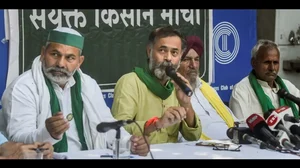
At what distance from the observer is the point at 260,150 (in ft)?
12.9

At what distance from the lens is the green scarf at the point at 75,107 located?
4.21 metres

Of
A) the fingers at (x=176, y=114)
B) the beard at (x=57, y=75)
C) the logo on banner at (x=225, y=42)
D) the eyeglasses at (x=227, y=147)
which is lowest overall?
the eyeglasses at (x=227, y=147)

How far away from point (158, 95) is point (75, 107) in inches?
24.9

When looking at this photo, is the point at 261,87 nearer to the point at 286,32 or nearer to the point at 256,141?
the point at 286,32

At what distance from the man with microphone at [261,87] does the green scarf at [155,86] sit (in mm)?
995

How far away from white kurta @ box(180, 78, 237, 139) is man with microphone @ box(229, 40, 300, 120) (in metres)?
0.26

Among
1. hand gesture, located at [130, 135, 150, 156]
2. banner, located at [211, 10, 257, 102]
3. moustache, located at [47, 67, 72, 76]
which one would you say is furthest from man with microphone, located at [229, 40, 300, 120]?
hand gesture, located at [130, 135, 150, 156]

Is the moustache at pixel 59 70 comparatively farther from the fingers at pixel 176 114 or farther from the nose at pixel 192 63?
the nose at pixel 192 63

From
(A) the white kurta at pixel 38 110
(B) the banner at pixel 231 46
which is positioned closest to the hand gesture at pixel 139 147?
(A) the white kurta at pixel 38 110

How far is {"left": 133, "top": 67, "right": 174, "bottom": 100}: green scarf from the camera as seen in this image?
15.1 ft

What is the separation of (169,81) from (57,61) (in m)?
0.82
